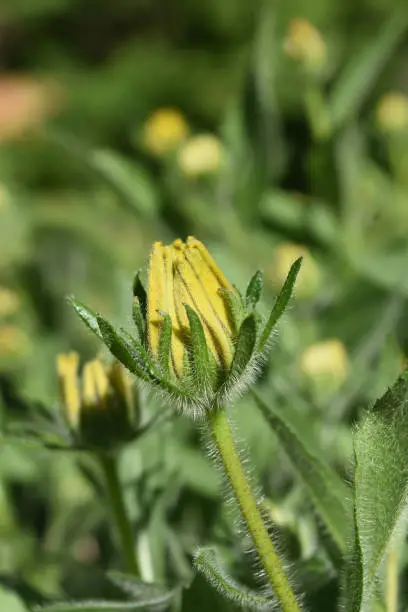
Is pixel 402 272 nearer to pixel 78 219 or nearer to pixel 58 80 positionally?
pixel 78 219

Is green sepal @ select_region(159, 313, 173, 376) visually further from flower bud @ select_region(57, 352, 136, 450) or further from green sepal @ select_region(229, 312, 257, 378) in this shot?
flower bud @ select_region(57, 352, 136, 450)

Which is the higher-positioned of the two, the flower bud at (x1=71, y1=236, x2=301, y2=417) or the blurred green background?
the blurred green background

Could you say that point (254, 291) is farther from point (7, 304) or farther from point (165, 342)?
point (7, 304)

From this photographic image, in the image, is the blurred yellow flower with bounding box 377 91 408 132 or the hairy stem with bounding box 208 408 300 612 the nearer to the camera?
the hairy stem with bounding box 208 408 300 612

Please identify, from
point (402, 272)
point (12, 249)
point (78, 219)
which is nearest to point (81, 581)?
point (402, 272)

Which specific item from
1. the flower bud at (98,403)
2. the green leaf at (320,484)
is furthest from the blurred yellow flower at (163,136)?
the green leaf at (320,484)

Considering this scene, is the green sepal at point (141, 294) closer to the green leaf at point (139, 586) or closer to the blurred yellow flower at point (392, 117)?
the green leaf at point (139, 586)

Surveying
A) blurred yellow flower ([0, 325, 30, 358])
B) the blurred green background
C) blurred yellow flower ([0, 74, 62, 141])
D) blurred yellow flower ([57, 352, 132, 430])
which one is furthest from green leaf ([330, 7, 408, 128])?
blurred yellow flower ([0, 74, 62, 141])

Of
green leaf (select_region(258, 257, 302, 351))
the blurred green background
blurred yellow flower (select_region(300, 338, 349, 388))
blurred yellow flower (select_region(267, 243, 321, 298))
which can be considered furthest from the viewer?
blurred yellow flower (select_region(267, 243, 321, 298))
